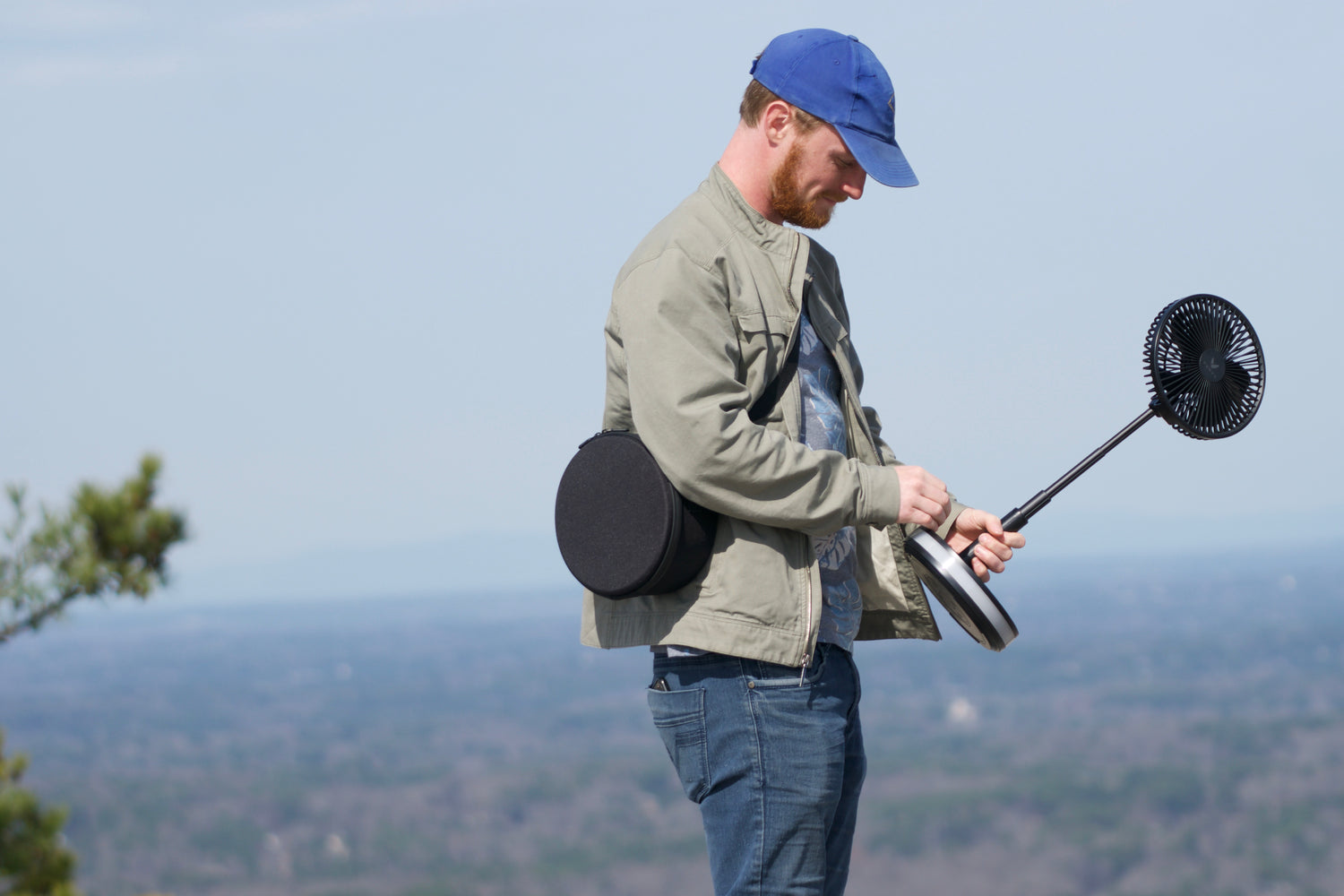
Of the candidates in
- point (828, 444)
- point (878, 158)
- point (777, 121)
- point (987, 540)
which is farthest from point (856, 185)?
point (987, 540)

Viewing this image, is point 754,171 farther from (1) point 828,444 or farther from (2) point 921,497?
(2) point 921,497

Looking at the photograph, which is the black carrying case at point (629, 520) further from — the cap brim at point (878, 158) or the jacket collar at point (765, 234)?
the cap brim at point (878, 158)

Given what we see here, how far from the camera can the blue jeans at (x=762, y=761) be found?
284 centimetres

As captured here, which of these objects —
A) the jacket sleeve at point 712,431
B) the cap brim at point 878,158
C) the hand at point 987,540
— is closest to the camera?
the jacket sleeve at point 712,431

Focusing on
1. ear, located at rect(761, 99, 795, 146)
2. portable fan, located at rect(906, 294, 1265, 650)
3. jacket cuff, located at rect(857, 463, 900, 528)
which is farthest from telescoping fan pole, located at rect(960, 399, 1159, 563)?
ear, located at rect(761, 99, 795, 146)

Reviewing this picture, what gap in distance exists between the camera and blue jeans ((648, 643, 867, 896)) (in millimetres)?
2836

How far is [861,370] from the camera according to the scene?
133 inches

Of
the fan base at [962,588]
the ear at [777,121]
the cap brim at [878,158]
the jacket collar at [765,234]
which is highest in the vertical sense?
the ear at [777,121]

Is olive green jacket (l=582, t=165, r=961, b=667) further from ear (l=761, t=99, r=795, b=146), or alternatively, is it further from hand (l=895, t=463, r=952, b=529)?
ear (l=761, t=99, r=795, b=146)

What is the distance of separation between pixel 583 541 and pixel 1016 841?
167m

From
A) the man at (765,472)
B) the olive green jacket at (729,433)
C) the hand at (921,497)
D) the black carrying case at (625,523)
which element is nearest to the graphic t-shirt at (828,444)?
the man at (765,472)

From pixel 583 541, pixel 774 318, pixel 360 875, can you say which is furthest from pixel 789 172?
pixel 360 875

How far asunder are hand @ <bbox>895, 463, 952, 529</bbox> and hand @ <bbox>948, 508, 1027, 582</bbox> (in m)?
0.31

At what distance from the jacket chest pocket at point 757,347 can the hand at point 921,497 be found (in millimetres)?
344
